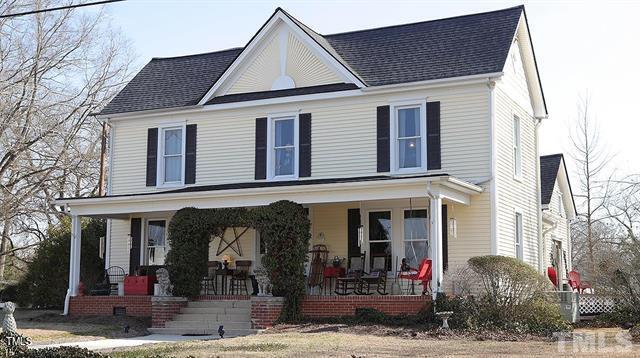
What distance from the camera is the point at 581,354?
12.6m

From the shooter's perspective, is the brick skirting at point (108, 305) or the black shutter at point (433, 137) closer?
the black shutter at point (433, 137)

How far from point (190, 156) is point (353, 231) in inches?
225

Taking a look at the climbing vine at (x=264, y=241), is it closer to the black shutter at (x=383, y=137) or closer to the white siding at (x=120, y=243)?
the black shutter at (x=383, y=137)

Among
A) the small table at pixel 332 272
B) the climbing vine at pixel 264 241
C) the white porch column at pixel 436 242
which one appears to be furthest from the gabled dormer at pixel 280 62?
the white porch column at pixel 436 242

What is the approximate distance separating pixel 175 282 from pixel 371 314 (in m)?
5.30

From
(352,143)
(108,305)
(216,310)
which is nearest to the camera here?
(216,310)

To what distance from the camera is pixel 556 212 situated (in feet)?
96.0

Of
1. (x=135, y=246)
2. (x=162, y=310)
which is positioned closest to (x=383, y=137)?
(x=162, y=310)

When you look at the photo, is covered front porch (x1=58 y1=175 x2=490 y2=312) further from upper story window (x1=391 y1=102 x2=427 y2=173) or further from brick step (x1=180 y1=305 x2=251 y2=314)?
upper story window (x1=391 y1=102 x2=427 y2=173)

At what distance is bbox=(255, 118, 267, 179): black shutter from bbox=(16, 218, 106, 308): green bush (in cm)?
692

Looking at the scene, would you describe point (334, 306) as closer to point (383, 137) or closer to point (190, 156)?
point (383, 137)

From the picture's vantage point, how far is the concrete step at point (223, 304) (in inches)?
813

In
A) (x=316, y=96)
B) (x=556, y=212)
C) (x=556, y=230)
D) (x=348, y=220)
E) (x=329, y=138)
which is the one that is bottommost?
(x=348, y=220)

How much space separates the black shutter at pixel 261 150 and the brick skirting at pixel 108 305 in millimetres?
4545
